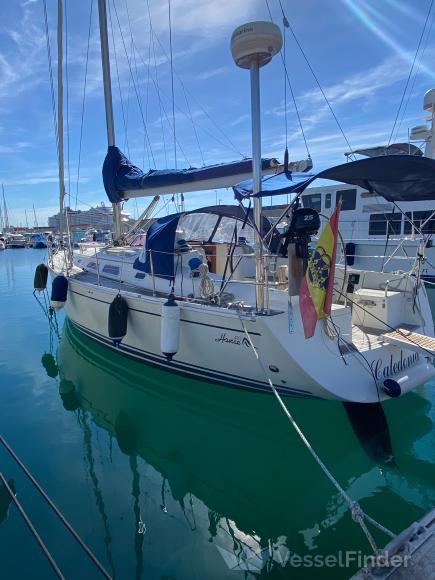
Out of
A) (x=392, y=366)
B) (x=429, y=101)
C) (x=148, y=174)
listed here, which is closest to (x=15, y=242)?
(x=148, y=174)

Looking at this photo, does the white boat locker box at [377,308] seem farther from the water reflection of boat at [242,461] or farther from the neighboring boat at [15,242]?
the neighboring boat at [15,242]

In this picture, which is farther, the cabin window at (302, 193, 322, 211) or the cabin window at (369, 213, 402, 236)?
the cabin window at (302, 193, 322, 211)

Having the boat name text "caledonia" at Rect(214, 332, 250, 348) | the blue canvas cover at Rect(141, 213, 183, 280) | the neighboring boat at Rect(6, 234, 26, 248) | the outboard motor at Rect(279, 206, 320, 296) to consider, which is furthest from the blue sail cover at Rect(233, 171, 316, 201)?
the neighboring boat at Rect(6, 234, 26, 248)

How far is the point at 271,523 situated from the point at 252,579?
0.60 meters

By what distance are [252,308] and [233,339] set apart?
0.48m

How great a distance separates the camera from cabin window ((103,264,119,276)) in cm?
757

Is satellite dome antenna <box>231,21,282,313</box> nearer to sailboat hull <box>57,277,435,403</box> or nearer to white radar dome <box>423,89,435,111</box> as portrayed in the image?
sailboat hull <box>57,277,435,403</box>

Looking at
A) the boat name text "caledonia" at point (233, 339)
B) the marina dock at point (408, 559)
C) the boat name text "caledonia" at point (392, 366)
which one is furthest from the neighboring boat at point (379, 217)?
the marina dock at point (408, 559)

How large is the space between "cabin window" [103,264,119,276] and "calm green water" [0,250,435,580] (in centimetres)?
216

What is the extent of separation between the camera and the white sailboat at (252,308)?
4.45 meters

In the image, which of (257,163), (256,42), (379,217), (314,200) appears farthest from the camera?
(314,200)

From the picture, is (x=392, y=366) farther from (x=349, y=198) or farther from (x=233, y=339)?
(x=349, y=198)

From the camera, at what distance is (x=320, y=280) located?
379 centimetres

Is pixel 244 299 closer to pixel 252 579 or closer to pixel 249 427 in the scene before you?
pixel 249 427
